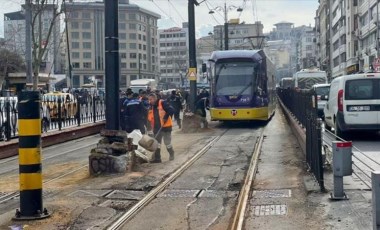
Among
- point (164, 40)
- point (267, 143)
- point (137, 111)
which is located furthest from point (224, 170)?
point (164, 40)

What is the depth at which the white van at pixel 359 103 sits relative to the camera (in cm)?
1733

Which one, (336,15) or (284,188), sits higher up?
(336,15)

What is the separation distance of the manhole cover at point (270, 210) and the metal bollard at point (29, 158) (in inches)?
111

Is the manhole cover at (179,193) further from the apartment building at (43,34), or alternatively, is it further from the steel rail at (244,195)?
the apartment building at (43,34)

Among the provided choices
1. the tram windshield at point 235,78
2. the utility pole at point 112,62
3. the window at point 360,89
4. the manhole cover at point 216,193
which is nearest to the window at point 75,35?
the tram windshield at point 235,78

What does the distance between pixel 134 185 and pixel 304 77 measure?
39623mm

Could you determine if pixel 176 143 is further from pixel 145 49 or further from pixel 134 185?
pixel 145 49

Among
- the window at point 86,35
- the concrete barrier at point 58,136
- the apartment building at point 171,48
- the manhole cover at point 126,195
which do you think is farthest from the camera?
the apartment building at point 171,48

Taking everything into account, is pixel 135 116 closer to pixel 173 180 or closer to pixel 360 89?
pixel 173 180

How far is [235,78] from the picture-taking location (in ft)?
85.9

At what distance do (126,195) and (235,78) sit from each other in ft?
55.9

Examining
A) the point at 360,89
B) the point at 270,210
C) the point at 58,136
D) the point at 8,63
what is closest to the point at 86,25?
the point at 8,63

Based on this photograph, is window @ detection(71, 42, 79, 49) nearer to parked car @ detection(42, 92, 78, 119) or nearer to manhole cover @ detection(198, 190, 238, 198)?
parked car @ detection(42, 92, 78, 119)

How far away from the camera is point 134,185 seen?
10555 millimetres
